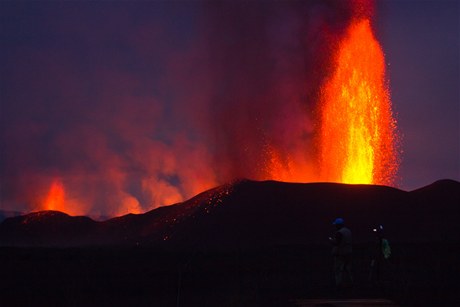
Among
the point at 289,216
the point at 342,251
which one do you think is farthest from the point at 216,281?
the point at 289,216

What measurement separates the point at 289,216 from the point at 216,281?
150 feet

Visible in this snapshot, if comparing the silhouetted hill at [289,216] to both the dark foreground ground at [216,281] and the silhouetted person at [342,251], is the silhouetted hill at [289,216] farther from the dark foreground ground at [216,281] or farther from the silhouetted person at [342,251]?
the silhouetted person at [342,251]

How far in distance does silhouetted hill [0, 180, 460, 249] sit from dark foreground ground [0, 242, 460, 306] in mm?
23456

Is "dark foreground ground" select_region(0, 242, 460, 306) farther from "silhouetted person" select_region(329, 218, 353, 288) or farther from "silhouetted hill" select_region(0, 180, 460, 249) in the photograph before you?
"silhouetted hill" select_region(0, 180, 460, 249)

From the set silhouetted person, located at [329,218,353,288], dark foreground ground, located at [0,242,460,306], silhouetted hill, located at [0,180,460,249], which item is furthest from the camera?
silhouetted hill, located at [0,180,460,249]

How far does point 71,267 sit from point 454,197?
177ft

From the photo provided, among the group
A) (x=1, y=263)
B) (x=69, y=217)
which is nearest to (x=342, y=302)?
(x=1, y=263)

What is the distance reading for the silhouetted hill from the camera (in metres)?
68.4

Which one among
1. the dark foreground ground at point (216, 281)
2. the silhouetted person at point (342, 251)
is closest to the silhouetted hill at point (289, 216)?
the dark foreground ground at point (216, 281)

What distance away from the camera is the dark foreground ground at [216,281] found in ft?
65.7

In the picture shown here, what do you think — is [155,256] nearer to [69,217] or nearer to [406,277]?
[406,277]

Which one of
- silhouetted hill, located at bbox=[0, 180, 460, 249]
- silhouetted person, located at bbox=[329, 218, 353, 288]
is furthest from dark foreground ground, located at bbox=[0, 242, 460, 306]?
silhouetted hill, located at bbox=[0, 180, 460, 249]

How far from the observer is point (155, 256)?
154ft

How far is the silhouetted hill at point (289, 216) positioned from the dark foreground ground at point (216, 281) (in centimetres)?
2346
